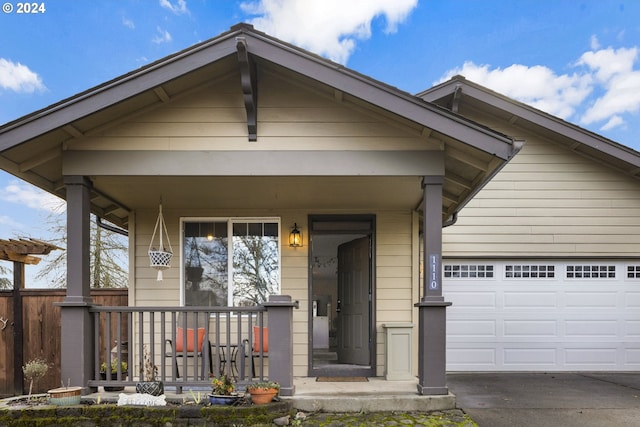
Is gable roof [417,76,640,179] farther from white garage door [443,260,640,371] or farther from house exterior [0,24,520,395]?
house exterior [0,24,520,395]

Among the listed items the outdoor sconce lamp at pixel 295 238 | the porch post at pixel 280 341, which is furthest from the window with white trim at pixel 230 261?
the porch post at pixel 280 341

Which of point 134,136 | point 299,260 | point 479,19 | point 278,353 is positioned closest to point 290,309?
point 278,353

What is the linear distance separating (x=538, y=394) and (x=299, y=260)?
3.41 m

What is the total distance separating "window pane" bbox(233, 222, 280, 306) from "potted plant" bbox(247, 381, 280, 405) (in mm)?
1892

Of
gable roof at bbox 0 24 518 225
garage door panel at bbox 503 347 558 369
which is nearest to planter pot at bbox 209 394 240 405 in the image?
gable roof at bbox 0 24 518 225

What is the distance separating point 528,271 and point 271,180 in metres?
5.02

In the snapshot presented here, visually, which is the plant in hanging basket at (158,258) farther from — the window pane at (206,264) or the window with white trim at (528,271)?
the window with white trim at (528,271)

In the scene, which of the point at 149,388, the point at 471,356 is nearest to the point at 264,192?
the point at 149,388

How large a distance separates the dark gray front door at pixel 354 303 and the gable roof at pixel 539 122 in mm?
2833

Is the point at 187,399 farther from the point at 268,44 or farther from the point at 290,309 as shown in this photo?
the point at 268,44

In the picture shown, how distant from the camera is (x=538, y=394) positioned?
5.66 m

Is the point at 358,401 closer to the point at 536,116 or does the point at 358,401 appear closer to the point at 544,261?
the point at 544,261

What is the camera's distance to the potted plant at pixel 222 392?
411 cm

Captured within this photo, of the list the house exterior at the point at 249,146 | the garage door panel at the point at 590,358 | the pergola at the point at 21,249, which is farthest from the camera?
the garage door panel at the point at 590,358
